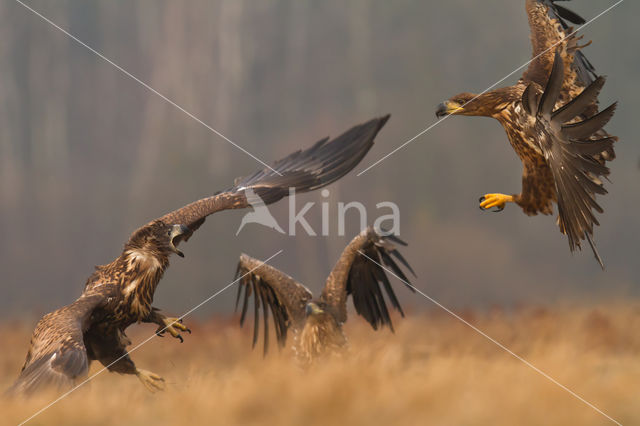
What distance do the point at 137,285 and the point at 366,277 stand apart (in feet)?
7.27

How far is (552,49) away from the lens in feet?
17.9

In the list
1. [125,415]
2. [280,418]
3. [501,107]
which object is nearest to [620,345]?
[501,107]

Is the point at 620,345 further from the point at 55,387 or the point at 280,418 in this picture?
the point at 55,387

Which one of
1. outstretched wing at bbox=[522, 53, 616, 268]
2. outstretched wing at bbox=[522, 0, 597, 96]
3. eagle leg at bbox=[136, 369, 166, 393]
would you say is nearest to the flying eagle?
eagle leg at bbox=[136, 369, 166, 393]

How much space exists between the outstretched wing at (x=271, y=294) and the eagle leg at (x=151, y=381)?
1.27 metres

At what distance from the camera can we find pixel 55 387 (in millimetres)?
3818

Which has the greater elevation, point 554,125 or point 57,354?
point 57,354

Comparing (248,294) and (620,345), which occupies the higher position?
(248,294)

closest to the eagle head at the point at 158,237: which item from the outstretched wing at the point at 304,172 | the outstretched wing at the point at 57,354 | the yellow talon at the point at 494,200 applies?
the outstretched wing at the point at 304,172

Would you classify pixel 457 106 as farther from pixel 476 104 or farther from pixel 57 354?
pixel 57 354

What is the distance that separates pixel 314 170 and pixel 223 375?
89.3 inches

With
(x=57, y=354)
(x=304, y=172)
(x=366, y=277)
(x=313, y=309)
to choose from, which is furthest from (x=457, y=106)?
(x=57, y=354)

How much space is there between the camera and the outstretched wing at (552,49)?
5.37 m

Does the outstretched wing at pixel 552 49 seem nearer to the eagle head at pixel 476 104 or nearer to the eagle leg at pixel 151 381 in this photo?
the eagle head at pixel 476 104
